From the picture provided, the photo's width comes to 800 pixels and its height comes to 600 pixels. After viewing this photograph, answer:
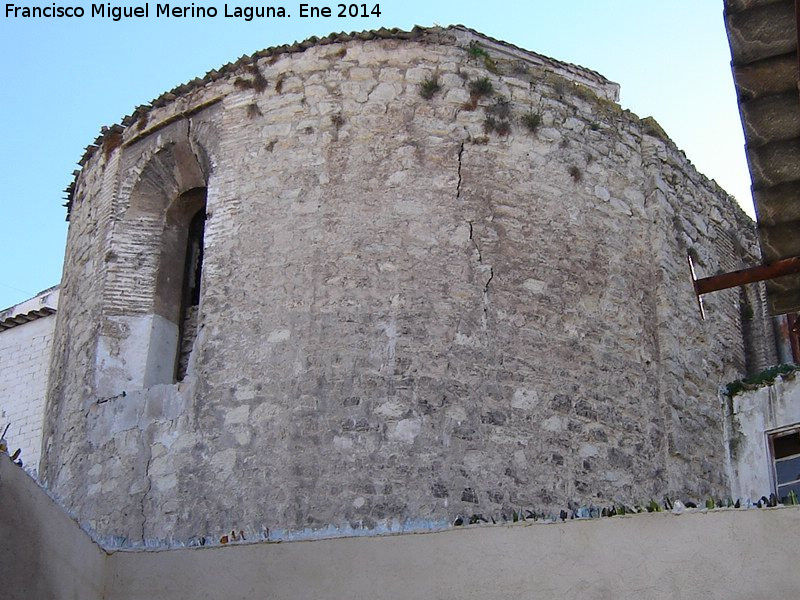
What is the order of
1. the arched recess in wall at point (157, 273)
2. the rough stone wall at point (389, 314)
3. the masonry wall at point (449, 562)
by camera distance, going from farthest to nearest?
the arched recess in wall at point (157, 273), the rough stone wall at point (389, 314), the masonry wall at point (449, 562)

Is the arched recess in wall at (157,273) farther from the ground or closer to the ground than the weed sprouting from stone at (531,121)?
closer to the ground

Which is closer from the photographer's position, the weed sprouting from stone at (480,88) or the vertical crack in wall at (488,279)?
the vertical crack in wall at (488,279)

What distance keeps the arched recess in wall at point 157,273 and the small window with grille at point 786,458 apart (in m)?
5.31

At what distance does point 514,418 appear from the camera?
11.1 m

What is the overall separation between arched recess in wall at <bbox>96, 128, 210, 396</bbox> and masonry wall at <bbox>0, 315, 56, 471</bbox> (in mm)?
2971

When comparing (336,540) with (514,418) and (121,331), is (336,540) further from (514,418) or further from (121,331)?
(121,331)

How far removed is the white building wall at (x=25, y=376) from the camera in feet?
50.0

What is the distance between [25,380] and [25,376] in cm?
6

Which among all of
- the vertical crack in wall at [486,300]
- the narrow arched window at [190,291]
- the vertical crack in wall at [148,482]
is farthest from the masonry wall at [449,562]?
the narrow arched window at [190,291]

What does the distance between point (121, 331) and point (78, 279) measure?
110cm

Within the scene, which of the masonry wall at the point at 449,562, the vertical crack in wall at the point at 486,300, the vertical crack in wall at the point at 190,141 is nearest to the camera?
the masonry wall at the point at 449,562

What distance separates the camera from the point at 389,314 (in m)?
11.4

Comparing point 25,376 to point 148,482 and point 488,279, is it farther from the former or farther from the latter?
point 488,279

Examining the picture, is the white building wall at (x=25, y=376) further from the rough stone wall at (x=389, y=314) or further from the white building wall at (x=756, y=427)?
the white building wall at (x=756, y=427)
